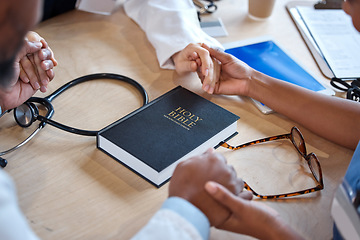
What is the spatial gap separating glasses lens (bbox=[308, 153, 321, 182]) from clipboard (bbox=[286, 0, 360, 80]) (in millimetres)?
403

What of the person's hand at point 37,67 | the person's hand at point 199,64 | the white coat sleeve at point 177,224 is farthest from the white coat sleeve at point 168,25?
the white coat sleeve at point 177,224

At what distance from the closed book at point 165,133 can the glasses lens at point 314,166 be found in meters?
0.18

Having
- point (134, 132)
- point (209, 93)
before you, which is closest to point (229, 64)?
point (209, 93)

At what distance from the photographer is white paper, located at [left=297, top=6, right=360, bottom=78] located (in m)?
1.28

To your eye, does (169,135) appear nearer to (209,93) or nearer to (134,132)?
(134,132)

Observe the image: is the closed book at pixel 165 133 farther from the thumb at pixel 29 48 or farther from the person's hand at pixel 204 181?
the thumb at pixel 29 48

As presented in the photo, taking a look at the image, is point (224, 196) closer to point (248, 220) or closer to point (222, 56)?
point (248, 220)

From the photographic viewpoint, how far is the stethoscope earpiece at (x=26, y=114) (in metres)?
0.94

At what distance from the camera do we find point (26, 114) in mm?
949

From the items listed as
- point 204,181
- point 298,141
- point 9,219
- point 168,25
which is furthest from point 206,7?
point 9,219

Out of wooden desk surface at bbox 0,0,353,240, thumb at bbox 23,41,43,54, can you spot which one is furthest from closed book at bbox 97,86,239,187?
thumb at bbox 23,41,43,54

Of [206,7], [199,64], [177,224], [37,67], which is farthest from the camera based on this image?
[206,7]

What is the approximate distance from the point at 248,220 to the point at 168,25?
0.70 meters

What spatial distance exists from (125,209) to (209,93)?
0.42 meters
